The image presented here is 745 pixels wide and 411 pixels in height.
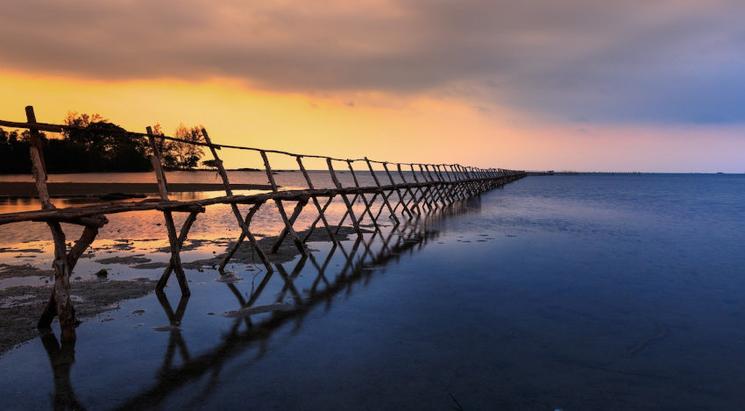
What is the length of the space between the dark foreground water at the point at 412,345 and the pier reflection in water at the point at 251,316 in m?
0.03

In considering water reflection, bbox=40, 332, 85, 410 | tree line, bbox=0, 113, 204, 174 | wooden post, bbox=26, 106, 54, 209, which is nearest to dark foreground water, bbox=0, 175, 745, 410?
water reflection, bbox=40, 332, 85, 410

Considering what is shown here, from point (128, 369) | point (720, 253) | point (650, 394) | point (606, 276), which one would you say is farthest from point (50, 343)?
point (720, 253)

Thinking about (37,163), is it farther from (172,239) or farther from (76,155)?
(76,155)

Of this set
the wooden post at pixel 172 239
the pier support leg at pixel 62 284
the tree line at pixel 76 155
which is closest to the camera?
the pier support leg at pixel 62 284

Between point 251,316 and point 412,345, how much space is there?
233 cm

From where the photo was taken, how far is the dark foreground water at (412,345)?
175 inches

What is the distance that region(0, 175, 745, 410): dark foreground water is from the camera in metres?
4.45

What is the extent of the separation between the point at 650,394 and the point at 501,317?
253 centimetres

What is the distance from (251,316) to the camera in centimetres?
675

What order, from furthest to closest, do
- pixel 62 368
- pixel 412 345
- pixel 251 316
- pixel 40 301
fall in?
1. pixel 40 301
2. pixel 251 316
3. pixel 412 345
4. pixel 62 368

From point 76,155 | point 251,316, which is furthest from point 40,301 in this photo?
point 76,155

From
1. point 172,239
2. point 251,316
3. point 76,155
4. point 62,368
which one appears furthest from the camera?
point 76,155

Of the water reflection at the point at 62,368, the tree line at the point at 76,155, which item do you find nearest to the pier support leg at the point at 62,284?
the water reflection at the point at 62,368

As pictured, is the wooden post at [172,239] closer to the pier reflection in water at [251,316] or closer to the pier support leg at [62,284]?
the pier reflection in water at [251,316]
